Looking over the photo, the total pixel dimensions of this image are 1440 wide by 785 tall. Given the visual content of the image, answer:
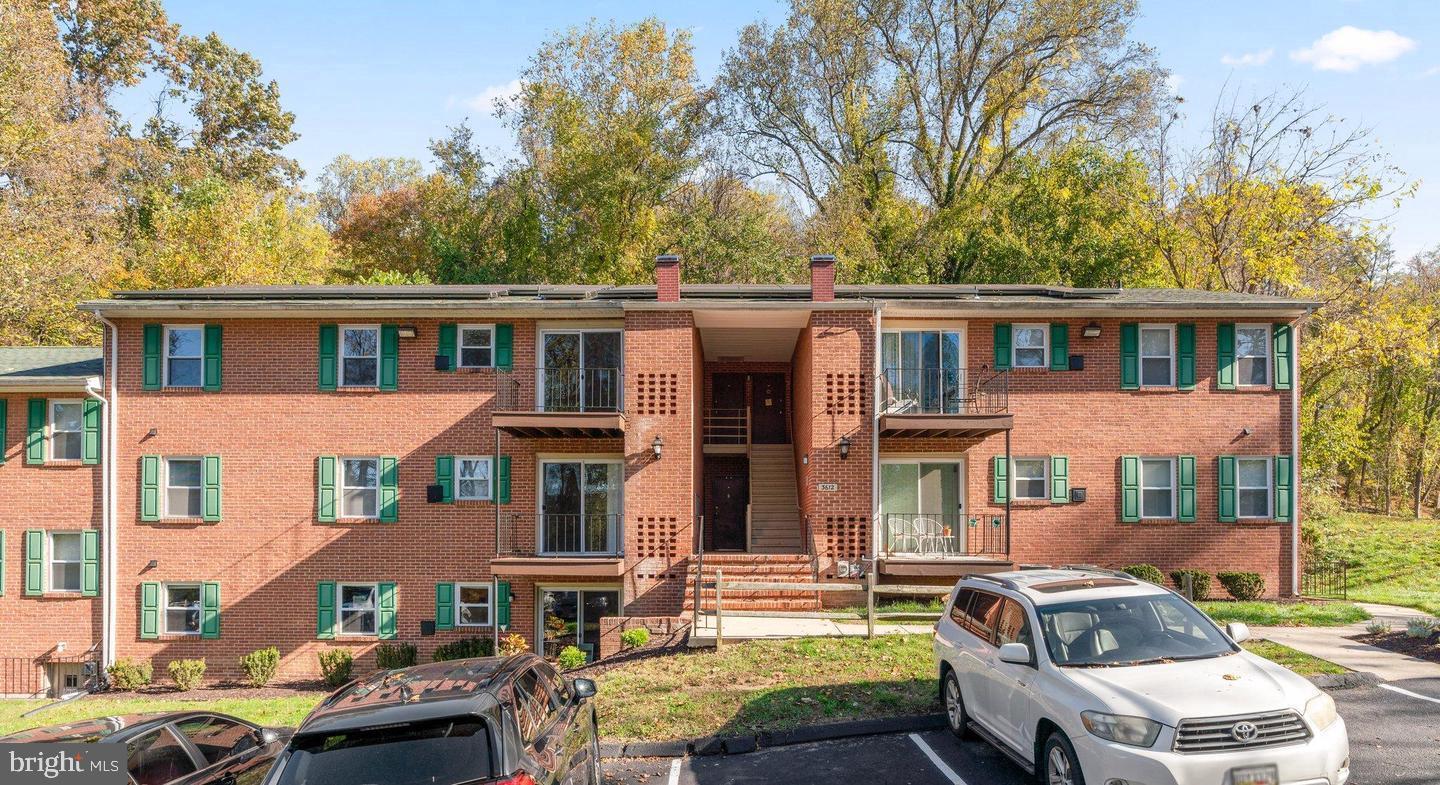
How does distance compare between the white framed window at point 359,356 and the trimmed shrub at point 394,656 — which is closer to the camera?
the trimmed shrub at point 394,656

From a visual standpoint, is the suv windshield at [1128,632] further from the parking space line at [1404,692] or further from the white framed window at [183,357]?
the white framed window at [183,357]

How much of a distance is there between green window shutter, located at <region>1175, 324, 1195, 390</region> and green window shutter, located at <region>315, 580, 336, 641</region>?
19.2 meters

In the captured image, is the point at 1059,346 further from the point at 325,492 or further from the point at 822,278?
the point at 325,492

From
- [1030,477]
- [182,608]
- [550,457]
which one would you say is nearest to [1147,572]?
[1030,477]

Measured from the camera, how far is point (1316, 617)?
16.5 meters

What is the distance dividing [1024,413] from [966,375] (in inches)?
61.3

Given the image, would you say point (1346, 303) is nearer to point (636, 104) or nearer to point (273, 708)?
point (636, 104)

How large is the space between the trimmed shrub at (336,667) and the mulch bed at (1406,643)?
18481mm

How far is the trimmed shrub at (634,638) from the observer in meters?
15.3

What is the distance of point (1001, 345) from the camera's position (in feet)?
65.4

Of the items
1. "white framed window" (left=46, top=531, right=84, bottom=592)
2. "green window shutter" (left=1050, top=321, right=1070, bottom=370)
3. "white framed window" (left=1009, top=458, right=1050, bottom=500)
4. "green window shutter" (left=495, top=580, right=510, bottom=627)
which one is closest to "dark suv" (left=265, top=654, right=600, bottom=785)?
"green window shutter" (left=495, top=580, right=510, bottom=627)

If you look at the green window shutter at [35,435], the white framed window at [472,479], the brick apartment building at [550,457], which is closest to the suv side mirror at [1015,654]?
the brick apartment building at [550,457]

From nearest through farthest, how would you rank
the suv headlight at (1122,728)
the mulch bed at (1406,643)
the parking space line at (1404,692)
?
the suv headlight at (1122,728)
the parking space line at (1404,692)
the mulch bed at (1406,643)

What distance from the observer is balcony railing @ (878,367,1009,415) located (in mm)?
19625
